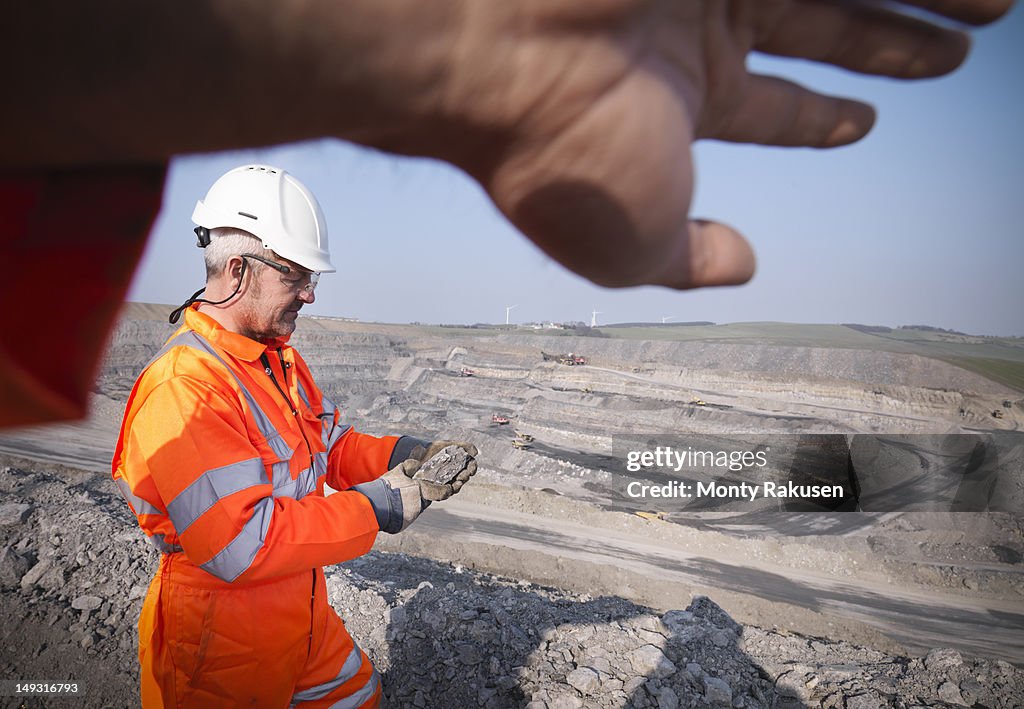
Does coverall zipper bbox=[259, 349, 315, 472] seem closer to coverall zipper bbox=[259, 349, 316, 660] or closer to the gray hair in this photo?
coverall zipper bbox=[259, 349, 316, 660]

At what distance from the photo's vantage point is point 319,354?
34312 millimetres

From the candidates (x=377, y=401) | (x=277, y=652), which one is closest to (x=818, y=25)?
(x=277, y=652)

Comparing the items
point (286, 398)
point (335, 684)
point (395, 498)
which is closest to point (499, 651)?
point (335, 684)

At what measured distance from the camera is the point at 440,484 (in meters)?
2.69

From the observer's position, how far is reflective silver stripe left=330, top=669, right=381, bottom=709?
259 centimetres

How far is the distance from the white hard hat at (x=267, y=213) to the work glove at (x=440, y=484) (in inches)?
44.3

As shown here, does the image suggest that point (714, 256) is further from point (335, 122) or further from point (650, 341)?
point (650, 341)

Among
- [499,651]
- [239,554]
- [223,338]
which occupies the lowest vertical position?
[499,651]

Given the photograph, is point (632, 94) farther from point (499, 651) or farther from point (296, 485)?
point (499, 651)

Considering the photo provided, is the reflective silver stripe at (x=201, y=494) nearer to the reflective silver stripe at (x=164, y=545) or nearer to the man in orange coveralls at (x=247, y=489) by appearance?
the man in orange coveralls at (x=247, y=489)

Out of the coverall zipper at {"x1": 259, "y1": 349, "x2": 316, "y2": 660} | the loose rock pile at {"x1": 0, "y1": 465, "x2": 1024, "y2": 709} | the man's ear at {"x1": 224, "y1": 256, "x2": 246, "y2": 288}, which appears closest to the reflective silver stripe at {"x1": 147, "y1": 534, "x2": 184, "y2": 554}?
the coverall zipper at {"x1": 259, "y1": 349, "x2": 316, "y2": 660}

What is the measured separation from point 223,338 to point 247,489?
74 cm

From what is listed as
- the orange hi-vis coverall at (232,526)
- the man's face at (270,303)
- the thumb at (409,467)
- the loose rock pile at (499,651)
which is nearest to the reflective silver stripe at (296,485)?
the orange hi-vis coverall at (232,526)

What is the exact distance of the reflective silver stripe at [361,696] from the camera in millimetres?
2594
